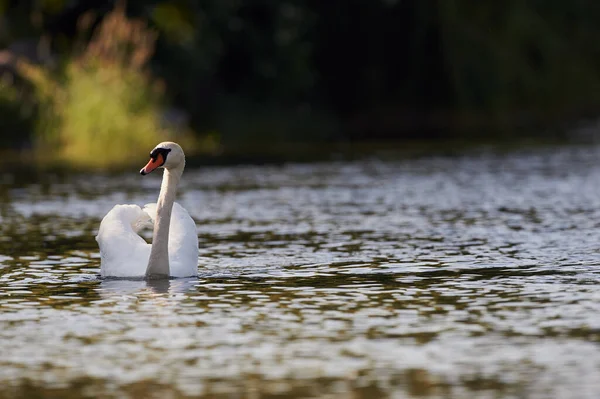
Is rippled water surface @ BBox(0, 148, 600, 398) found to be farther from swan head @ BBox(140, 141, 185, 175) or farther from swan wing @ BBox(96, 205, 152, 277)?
swan head @ BBox(140, 141, 185, 175)

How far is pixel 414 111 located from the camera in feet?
122

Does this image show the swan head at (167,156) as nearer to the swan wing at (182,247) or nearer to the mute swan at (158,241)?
the mute swan at (158,241)

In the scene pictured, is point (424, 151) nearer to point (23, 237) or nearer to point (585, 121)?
point (585, 121)

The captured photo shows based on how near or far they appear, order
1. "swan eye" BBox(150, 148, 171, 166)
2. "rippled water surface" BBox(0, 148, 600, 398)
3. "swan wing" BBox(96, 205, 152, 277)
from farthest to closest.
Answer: "swan eye" BBox(150, 148, 171, 166)
"swan wing" BBox(96, 205, 152, 277)
"rippled water surface" BBox(0, 148, 600, 398)

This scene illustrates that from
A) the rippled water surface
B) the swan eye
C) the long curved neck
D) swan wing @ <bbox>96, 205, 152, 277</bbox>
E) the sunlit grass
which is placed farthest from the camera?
the sunlit grass

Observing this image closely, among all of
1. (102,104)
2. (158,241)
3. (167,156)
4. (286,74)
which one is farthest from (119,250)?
(286,74)

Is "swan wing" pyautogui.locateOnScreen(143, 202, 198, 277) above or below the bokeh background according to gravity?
below

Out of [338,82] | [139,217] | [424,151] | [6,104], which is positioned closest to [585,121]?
[338,82]

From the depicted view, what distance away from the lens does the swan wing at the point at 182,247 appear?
1288 centimetres

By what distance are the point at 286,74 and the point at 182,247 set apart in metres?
23.6

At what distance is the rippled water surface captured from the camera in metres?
8.51

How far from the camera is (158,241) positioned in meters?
12.6

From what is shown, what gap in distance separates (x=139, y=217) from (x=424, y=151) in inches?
663

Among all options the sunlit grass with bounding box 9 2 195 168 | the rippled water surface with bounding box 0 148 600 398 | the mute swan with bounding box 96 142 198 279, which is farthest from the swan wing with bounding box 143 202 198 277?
the sunlit grass with bounding box 9 2 195 168
